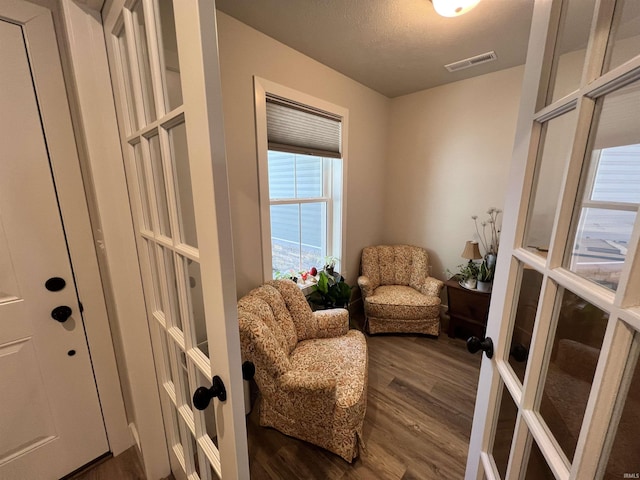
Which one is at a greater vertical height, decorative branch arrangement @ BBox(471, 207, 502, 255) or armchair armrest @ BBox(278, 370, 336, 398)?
decorative branch arrangement @ BBox(471, 207, 502, 255)

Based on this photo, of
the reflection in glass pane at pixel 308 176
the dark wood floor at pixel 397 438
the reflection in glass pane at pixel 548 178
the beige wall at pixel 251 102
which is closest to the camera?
the reflection in glass pane at pixel 548 178

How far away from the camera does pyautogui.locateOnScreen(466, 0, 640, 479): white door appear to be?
0.41 metres

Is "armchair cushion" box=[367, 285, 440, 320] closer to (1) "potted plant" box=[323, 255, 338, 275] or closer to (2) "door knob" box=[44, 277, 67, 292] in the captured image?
(1) "potted plant" box=[323, 255, 338, 275]

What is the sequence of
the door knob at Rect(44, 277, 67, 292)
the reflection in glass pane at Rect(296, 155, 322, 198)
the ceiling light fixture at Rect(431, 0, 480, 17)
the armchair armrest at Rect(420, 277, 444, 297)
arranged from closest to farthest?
the door knob at Rect(44, 277, 67, 292)
the ceiling light fixture at Rect(431, 0, 480, 17)
the reflection in glass pane at Rect(296, 155, 322, 198)
the armchair armrest at Rect(420, 277, 444, 297)

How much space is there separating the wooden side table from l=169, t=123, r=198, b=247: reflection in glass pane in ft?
8.13

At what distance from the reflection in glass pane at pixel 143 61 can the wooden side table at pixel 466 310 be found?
2648 mm

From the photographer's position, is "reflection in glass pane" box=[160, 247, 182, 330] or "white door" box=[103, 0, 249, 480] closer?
"white door" box=[103, 0, 249, 480]

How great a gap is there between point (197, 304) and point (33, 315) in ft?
3.25

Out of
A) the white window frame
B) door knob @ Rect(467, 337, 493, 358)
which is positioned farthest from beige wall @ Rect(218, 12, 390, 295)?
door knob @ Rect(467, 337, 493, 358)

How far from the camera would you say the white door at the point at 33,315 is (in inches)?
38.0

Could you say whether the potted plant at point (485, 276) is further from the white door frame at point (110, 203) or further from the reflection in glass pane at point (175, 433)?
the white door frame at point (110, 203)

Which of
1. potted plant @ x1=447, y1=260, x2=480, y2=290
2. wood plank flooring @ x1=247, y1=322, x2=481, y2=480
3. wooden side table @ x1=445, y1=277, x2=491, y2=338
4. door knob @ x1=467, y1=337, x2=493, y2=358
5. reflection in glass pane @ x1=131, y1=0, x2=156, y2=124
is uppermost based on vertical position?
reflection in glass pane @ x1=131, y1=0, x2=156, y2=124

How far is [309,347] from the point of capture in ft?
5.75

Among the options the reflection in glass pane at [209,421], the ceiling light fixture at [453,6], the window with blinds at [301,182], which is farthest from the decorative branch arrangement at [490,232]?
the reflection in glass pane at [209,421]
